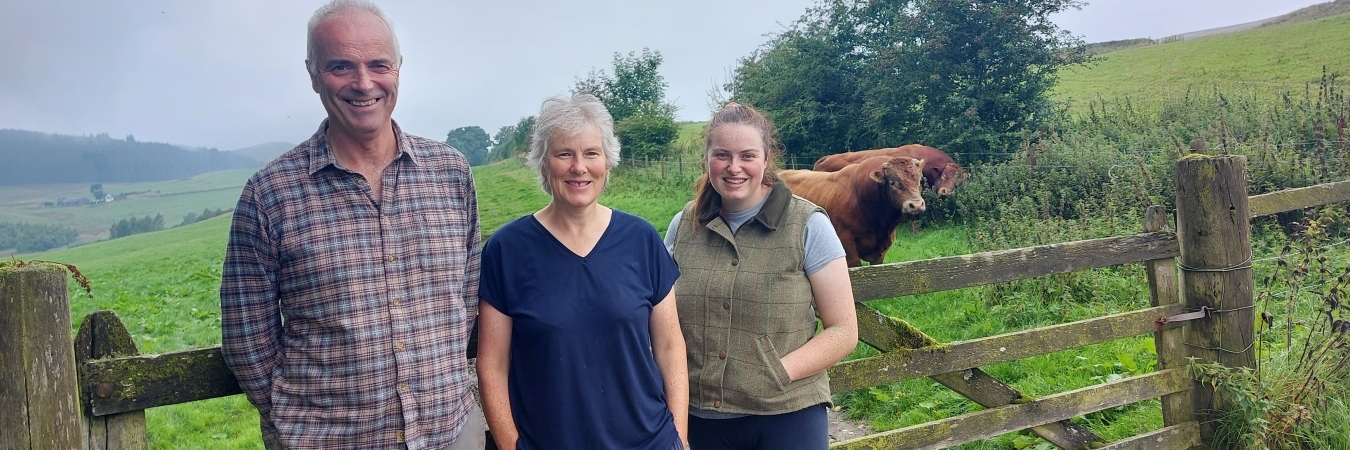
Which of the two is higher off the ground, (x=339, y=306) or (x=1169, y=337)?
(x=339, y=306)

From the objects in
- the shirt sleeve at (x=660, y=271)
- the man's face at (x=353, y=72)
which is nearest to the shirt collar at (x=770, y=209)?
the shirt sleeve at (x=660, y=271)

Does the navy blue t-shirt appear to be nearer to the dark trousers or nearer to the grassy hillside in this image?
the dark trousers

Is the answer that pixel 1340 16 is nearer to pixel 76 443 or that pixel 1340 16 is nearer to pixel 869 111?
pixel 869 111

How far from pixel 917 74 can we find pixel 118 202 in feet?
243

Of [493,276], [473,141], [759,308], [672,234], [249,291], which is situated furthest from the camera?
[473,141]

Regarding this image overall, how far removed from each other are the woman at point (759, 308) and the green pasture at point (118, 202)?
49.1 m

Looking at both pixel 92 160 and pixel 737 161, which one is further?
pixel 92 160

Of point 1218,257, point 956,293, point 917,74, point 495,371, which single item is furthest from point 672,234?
point 917,74

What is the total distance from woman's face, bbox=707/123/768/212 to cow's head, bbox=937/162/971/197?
32.6 feet

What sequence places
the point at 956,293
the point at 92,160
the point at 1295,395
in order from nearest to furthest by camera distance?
the point at 1295,395 < the point at 956,293 < the point at 92,160

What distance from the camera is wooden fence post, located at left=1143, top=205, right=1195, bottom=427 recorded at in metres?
3.90

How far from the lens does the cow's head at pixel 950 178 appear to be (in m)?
12.1

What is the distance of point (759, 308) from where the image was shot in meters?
2.54

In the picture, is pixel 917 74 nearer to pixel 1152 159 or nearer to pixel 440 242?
pixel 1152 159
